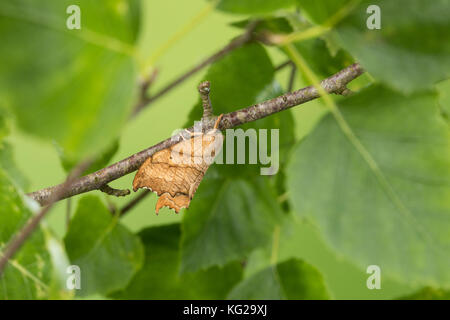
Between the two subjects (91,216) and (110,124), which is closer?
(110,124)

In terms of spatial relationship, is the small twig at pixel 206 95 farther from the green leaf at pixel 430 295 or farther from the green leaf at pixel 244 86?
the green leaf at pixel 430 295

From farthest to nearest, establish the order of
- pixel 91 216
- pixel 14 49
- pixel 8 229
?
pixel 91 216 → pixel 8 229 → pixel 14 49

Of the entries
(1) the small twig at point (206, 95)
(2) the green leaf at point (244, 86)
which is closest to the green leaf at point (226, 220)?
(2) the green leaf at point (244, 86)

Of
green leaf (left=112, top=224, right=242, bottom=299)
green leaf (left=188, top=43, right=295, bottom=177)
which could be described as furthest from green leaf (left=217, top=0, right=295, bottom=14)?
green leaf (left=112, top=224, right=242, bottom=299)

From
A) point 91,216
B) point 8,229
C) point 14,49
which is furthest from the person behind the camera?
point 91,216
